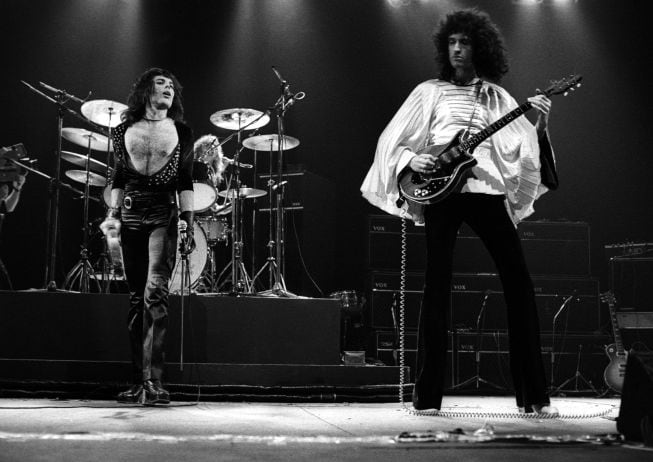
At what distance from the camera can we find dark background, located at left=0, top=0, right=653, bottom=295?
7.89 meters

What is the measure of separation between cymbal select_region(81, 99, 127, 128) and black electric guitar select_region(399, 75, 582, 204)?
4012 millimetres

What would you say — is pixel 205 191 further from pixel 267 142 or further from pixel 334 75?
pixel 334 75

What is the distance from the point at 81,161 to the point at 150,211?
3178 millimetres

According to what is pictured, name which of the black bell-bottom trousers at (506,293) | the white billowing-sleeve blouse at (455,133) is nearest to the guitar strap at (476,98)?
the white billowing-sleeve blouse at (455,133)

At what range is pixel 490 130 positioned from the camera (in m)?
3.55

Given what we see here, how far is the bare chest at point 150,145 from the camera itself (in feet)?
14.5

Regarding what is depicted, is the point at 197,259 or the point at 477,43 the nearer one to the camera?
the point at 477,43

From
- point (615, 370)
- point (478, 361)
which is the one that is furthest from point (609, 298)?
point (478, 361)

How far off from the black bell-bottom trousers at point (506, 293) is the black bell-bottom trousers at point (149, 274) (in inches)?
59.9

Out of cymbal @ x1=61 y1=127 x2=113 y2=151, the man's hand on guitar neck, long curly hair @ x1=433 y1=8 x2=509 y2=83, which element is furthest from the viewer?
cymbal @ x1=61 y1=127 x2=113 y2=151

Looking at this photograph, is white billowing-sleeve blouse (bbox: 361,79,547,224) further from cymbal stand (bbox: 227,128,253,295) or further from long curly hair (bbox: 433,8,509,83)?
cymbal stand (bbox: 227,128,253,295)

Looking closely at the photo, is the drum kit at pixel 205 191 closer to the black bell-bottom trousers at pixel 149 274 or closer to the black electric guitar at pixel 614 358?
the black bell-bottom trousers at pixel 149 274

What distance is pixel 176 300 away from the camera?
17.6ft

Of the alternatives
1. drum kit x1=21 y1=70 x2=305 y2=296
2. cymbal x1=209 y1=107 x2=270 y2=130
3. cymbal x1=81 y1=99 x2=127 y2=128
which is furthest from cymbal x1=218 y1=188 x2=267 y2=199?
cymbal x1=81 y1=99 x2=127 y2=128
